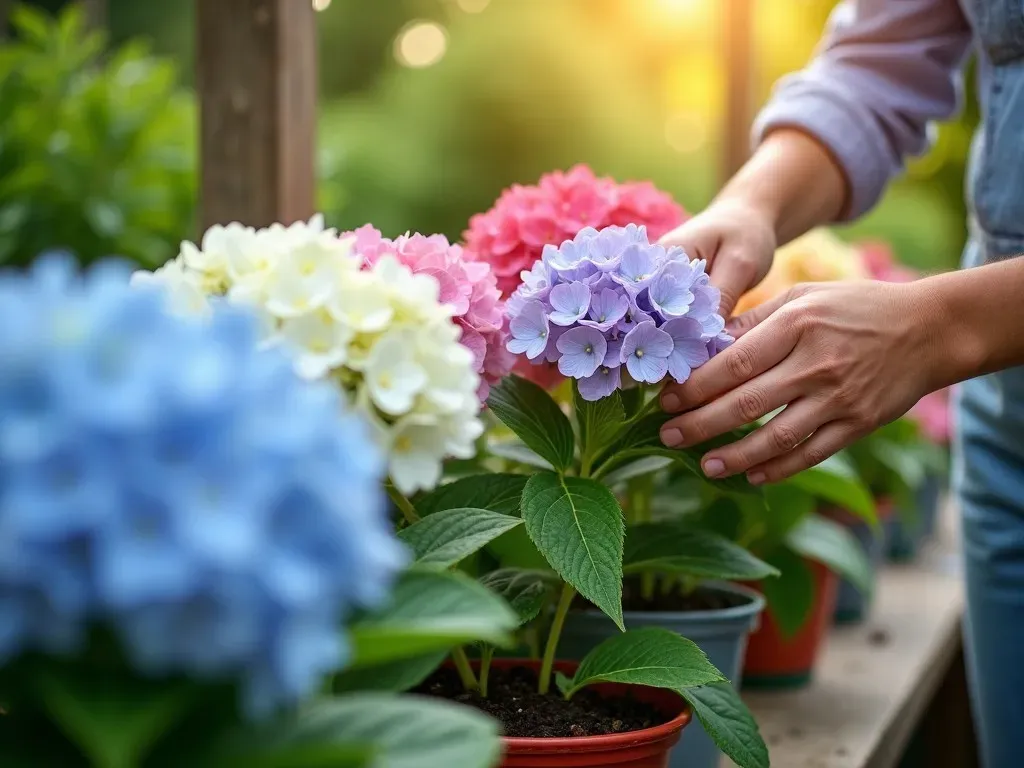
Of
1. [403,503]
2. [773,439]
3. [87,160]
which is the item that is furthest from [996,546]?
[87,160]

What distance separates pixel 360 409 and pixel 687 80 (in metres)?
8.62

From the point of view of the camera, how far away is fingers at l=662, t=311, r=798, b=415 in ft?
2.74

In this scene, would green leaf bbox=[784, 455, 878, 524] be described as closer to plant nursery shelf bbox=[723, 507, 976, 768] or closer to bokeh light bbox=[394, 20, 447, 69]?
plant nursery shelf bbox=[723, 507, 976, 768]

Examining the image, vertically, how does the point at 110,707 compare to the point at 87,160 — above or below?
below

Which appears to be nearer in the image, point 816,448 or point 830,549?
point 816,448

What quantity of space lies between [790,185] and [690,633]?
48 cm

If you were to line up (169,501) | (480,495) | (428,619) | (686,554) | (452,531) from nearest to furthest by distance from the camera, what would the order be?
(169,501)
(428,619)
(452,531)
(480,495)
(686,554)

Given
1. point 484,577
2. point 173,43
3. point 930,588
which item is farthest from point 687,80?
point 484,577

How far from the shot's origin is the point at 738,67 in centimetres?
250

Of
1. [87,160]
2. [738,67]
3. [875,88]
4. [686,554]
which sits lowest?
[686,554]

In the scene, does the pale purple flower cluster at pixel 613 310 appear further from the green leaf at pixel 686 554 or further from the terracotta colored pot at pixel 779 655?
the terracotta colored pot at pixel 779 655

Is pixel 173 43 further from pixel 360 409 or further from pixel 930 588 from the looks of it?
pixel 360 409

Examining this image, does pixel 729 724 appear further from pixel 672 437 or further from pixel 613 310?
pixel 613 310

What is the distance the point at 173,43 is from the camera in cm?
726
